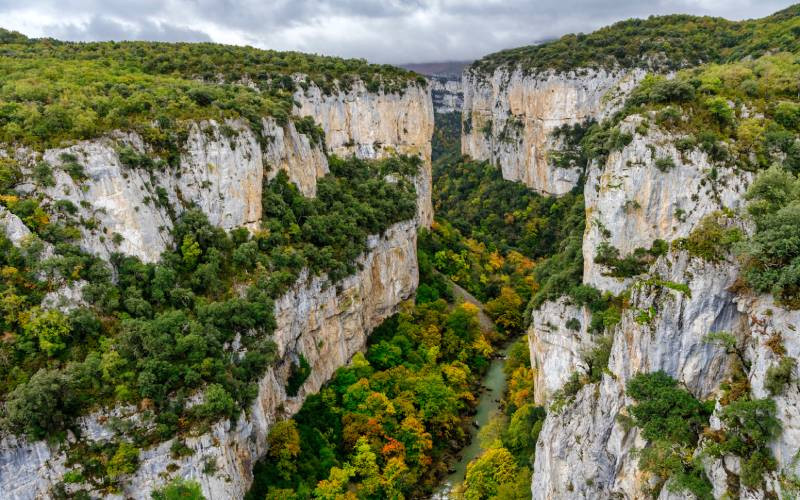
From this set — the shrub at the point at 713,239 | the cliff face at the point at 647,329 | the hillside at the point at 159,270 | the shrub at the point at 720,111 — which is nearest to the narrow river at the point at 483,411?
the cliff face at the point at 647,329

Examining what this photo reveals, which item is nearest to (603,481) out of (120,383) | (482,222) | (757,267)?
(757,267)

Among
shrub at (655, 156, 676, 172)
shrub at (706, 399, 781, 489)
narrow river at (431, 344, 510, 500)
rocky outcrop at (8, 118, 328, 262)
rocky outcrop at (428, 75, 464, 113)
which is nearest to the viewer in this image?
shrub at (706, 399, 781, 489)

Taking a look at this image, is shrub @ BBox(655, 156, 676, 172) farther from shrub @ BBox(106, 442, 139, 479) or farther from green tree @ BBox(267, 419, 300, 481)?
shrub @ BBox(106, 442, 139, 479)

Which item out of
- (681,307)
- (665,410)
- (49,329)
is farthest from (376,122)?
(665,410)

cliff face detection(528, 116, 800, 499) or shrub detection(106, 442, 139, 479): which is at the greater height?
cliff face detection(528, 116, 800, 499)

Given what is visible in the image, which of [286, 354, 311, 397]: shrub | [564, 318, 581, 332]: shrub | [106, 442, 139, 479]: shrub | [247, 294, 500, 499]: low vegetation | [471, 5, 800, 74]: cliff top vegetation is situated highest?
[471, 5, 800, 74]: cliff top vegetation

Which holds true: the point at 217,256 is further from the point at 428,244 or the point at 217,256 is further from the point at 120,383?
the point at 428,244

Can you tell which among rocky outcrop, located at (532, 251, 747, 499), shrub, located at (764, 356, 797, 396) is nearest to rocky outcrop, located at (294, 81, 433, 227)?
rocky outcrop, located at (532, 251, 747, 499)
